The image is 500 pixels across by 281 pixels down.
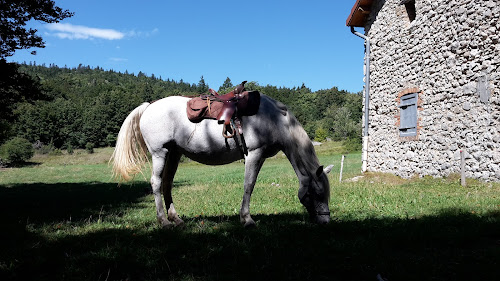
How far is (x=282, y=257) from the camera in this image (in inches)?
129

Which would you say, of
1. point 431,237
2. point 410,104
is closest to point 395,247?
point 431,237

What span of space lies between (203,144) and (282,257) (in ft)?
6.66

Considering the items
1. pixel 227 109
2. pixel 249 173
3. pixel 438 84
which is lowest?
pixel 249 173

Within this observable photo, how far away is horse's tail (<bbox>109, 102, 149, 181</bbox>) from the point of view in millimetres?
5176

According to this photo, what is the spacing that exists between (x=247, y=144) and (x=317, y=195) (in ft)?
3.95

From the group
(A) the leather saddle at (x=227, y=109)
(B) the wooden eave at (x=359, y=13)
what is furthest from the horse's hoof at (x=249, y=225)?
(B) the wooden eave at (x=359, y=13)

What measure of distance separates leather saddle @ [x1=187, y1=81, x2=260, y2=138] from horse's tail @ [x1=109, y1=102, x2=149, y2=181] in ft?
3.68

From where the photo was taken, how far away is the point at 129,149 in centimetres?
527

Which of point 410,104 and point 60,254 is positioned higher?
point 410,104

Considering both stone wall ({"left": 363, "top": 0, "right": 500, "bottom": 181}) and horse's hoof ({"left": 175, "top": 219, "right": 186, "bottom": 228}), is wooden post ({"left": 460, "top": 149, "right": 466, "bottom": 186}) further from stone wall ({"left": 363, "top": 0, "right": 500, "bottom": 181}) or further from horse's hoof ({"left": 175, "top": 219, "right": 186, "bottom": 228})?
horse's hoof ({"left": 175, "top": 219, "right": 186, "bottom": 228})

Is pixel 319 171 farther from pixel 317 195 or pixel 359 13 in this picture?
pixel 359 13

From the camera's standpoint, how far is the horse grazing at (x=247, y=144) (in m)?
4.57

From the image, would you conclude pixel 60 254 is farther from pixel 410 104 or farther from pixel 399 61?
pixel 399 61

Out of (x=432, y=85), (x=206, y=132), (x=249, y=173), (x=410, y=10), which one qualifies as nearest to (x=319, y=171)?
(x=249, y=173)
